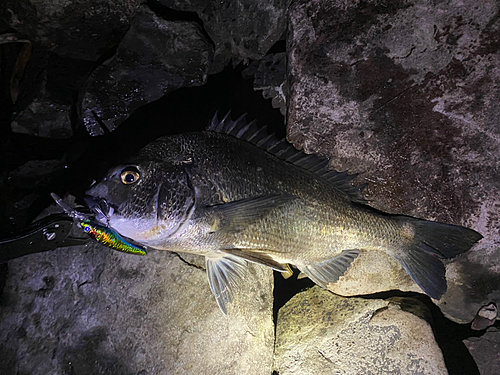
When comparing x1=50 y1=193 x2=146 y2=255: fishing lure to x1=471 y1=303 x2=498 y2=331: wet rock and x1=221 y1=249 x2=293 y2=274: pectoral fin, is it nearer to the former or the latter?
x1=221 y1=249 x2=293 y2=274: pectoral fin

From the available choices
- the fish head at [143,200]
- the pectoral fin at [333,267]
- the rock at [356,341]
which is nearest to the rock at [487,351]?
the rock at [356,341]

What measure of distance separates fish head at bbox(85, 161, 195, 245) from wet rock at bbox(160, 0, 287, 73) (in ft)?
5.86

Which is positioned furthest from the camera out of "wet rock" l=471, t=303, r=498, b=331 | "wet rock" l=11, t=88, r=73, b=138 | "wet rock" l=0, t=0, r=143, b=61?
"wet rock" l=11, t=88, r=73, b=138

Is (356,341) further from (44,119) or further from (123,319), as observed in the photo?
(44,119)

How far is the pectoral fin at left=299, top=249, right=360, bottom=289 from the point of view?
8.23 feet

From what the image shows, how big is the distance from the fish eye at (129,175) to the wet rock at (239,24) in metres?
1.80

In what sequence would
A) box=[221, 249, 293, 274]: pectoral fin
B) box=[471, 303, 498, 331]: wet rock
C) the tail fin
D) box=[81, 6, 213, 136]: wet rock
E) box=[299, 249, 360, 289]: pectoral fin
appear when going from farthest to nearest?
box=[81, 6, 213, 136]: wet rock
box=[471, 303, 498, 331]: wet rock
box=[299, 249, 360, 289]: pectoral fin
the tail fin
box=[221, 249, 293, 274]: pectoral fin

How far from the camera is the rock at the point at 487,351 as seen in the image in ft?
9.20

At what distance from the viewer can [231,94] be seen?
3266 millimetres

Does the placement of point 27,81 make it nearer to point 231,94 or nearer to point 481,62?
point 231,94

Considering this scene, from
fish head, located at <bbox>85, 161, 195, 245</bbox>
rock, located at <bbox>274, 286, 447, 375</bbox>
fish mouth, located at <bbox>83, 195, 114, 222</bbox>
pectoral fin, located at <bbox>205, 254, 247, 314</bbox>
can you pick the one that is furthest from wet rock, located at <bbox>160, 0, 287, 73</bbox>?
rock, located at <bbox>274, 286, 447, 375</bbox>

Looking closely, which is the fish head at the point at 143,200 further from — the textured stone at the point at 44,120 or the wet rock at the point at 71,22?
the wet rock at the point at 71,22

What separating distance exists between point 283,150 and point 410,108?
4.11ft

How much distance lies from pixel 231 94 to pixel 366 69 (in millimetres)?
1418
